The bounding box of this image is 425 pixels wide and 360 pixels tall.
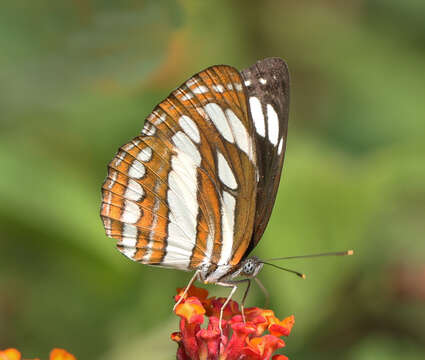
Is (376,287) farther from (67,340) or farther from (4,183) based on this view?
(4,183)

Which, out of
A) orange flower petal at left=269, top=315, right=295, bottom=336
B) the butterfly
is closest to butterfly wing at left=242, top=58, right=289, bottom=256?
the butterfly

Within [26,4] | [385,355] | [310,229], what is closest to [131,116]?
[26,4]

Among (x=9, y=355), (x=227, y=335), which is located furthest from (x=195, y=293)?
(x=9, y=355)

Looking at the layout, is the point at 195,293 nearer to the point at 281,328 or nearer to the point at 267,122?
the point at 281,328

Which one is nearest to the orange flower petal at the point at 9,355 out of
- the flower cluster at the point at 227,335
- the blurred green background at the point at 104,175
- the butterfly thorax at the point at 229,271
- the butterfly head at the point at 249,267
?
the flower cluster at the point at 227,335

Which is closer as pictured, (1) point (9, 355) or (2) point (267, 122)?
(1) point (9, 355)

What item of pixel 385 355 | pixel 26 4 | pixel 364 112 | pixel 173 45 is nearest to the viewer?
pixel 385 355

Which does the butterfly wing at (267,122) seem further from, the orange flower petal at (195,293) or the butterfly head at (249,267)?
the orange flower petal at (195,293)
